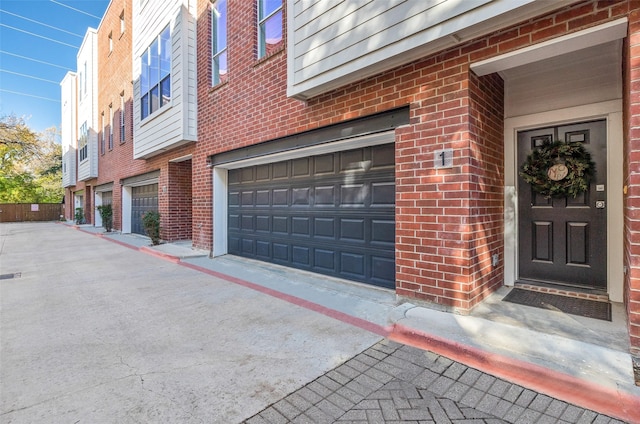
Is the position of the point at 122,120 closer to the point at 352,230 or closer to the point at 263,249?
the point at 263,249

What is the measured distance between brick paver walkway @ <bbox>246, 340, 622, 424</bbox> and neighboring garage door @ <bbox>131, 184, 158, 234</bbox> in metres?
9.55

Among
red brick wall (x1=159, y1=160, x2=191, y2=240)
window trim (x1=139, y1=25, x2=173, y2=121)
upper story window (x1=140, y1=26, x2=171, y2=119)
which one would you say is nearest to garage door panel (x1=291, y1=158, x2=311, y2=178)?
window trim (x1=139, y1=25, x2=173, y2=121)

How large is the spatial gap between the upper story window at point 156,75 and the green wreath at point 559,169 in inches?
304

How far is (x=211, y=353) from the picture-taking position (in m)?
2.68

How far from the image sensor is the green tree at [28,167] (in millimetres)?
16672

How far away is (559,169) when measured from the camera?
12.1 feet

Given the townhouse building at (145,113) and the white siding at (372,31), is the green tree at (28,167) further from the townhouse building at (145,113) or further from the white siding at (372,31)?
the white siding at (372,31)

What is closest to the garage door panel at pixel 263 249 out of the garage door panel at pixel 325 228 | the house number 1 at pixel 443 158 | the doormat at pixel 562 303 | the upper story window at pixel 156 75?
the garage door panel at pixel 325 228

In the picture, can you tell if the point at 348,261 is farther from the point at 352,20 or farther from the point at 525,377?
the point at 352,20

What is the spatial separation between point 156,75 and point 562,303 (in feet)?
32.8

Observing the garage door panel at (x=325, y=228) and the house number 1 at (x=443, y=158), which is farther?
the garage door panel at (x=325, y=228)

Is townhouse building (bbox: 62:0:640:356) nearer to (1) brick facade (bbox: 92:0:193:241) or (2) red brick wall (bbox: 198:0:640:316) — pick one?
(2) red brick wall (bbox: 198:0:640:316)

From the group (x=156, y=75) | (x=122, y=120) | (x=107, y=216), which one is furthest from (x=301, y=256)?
(x=107, y=216)

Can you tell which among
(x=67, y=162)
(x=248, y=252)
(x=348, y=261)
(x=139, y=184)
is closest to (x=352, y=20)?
(x=348, y=261)
